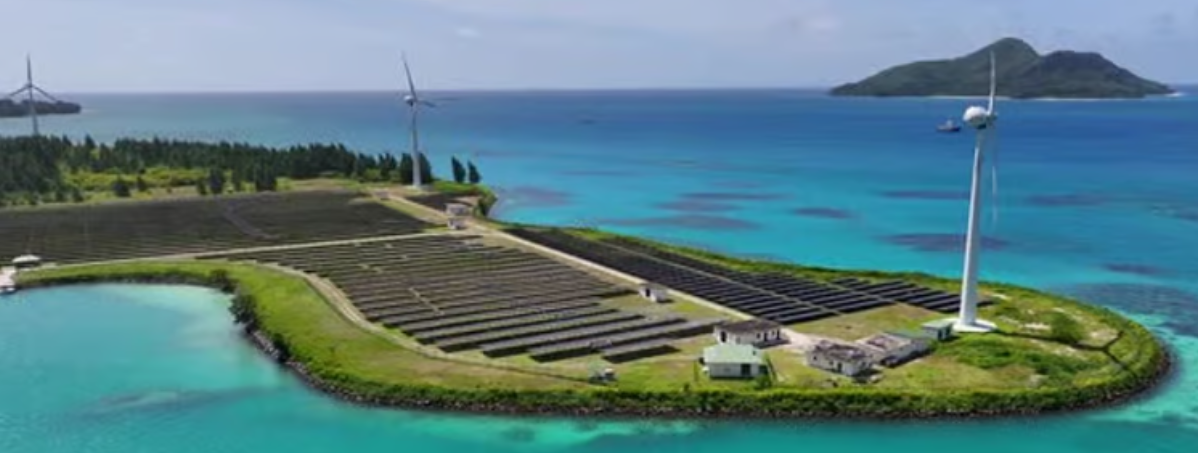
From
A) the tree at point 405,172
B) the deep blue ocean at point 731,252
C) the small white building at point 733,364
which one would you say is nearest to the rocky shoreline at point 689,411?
the deep blue ocean at point 731,252

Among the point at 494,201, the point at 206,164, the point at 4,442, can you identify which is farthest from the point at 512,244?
the point at 206,164

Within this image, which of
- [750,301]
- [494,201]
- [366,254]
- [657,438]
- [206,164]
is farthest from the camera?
[206,164]

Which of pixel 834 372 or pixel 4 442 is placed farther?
pixel 834 372

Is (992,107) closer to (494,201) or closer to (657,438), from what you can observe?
(657,438)

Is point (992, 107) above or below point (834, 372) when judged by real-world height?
above

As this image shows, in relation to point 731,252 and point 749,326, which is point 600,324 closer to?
point 749,326

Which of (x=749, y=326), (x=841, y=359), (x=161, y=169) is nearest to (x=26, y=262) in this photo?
(x=749, y=326)

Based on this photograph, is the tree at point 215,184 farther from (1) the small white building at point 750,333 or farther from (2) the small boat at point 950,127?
(2) the small boat at point 950,127
